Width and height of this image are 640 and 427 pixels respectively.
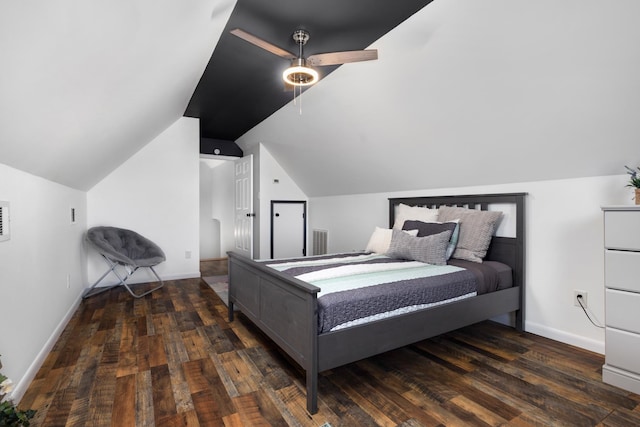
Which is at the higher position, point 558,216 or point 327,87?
point 327,87

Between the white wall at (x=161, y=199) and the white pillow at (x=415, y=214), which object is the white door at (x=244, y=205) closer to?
the white wall at (x=161, y=199)

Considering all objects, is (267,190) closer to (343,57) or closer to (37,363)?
(343,57)

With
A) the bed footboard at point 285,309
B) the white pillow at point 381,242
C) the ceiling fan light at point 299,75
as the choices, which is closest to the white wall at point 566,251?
the white pillow at point 381,242

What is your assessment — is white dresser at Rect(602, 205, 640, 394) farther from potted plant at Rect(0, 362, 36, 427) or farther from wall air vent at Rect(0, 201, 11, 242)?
wall air vent at Rect(0, 201, 11, 242)

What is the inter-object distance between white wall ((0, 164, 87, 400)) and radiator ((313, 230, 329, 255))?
3457 millimetres

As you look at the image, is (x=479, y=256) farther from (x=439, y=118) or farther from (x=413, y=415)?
(x=413, y=415)

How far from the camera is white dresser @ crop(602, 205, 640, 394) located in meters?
1.79

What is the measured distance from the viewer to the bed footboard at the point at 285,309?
5.28 feet

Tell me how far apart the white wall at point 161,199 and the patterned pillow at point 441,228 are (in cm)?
326

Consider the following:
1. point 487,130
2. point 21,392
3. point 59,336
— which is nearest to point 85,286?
point 59,336

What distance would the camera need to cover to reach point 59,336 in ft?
8.18

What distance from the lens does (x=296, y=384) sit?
6.07 ft

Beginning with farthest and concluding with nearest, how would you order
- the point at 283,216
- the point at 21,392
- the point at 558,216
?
the point at 283,216 → the point at 558,216 → the point at 21,392

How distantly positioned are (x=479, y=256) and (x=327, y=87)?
2.21 m
